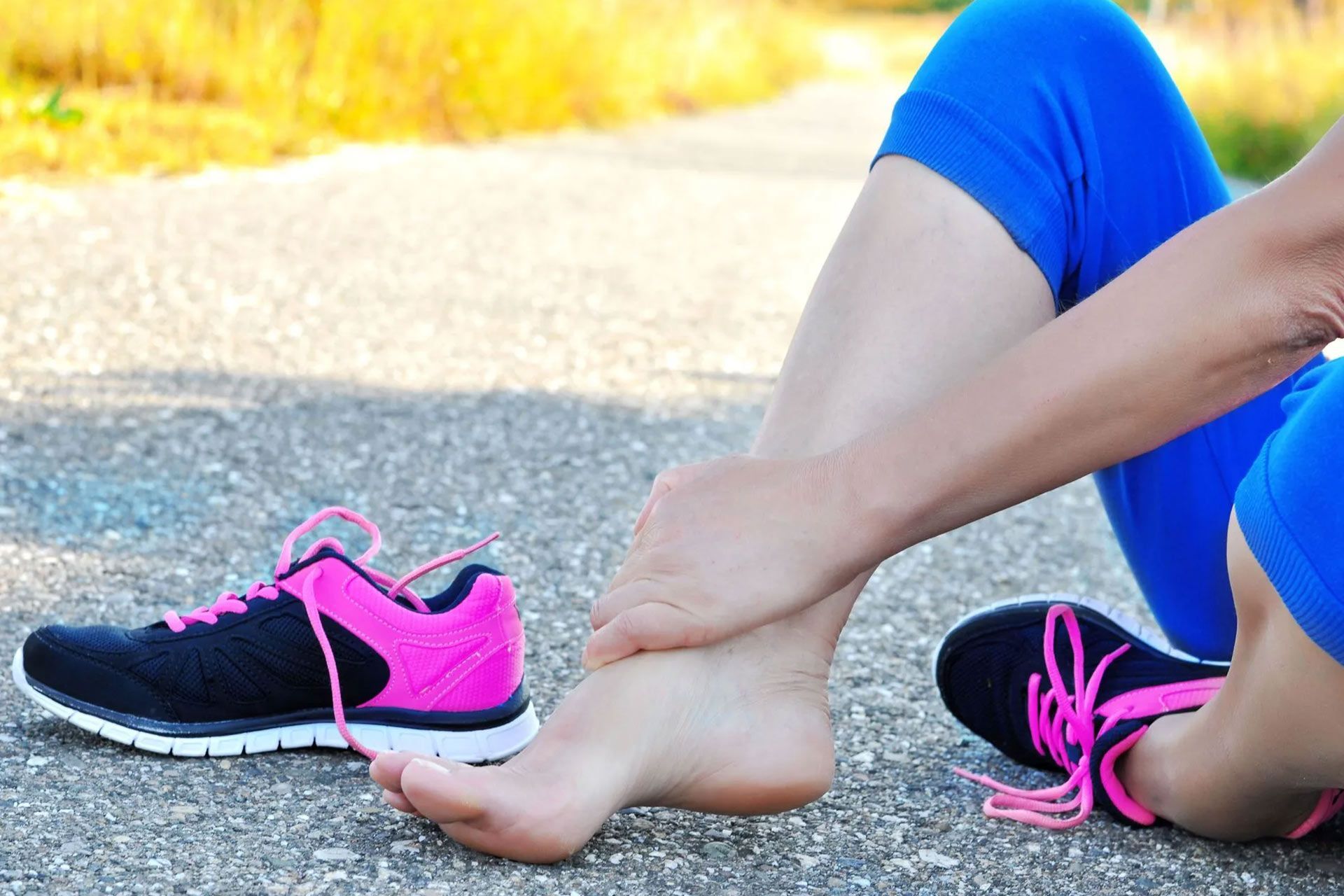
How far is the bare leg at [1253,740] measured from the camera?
3.15ft

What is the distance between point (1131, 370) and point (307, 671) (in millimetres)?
743

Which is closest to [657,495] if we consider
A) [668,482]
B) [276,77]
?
Answer: [668,482]

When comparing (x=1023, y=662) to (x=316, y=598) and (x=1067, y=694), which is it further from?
(x=316, y=598)

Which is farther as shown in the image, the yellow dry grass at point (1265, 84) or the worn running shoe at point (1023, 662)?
the yellow dry grass at point (1265, 84)

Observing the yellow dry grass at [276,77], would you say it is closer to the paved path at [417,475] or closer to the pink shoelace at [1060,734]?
the paved path at [417,475]

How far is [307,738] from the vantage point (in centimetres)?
128

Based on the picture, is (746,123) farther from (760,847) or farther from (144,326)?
(760,847)

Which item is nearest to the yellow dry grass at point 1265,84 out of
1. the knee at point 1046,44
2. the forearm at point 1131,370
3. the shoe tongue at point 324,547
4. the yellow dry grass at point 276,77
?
the yellow dry grass at point 276,77

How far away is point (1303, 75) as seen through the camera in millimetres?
9336

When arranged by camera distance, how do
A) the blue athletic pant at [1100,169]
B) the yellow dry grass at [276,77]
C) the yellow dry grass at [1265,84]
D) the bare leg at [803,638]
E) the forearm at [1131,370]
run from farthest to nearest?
the yellow dry grass at [1265,84], the yellow dry grass at [276,77], the blue athletic pant at [1100,169], the bare leg at [803,638], the forearm at [1131,370]

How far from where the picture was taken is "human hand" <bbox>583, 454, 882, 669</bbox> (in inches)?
41.3

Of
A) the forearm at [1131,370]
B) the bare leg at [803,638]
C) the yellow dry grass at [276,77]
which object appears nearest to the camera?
the forearm at [1131,370]

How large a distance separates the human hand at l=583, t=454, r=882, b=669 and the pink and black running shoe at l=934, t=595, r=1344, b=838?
312 mm

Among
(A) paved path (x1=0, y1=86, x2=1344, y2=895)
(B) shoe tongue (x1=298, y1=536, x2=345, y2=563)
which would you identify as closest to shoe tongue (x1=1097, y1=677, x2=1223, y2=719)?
(A) paved path (x1=0, y1=86, x2=1344, y2=895)
